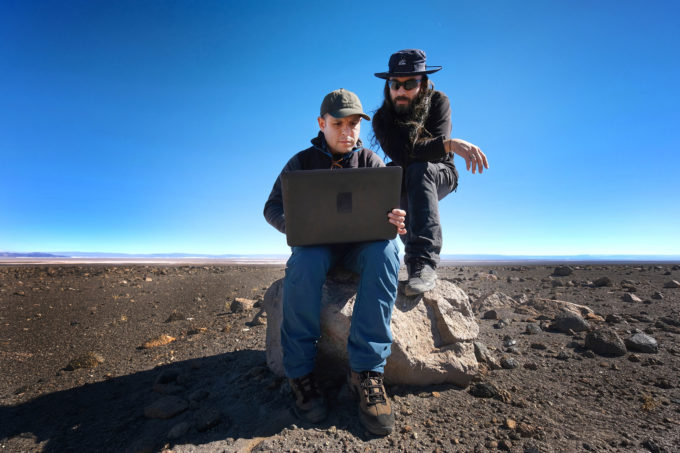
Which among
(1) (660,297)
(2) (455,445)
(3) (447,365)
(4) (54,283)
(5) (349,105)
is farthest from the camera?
(4) (54,283)

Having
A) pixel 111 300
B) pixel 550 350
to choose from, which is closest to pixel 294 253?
pixel 550 350

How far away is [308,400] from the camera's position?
8.11 ft

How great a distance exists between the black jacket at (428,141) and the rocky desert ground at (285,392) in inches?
80.4

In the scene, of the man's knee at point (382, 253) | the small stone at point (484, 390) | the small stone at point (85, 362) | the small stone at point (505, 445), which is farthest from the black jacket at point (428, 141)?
the small stone at point (85, 362)

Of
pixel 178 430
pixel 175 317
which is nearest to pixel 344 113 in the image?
pixel 178 430

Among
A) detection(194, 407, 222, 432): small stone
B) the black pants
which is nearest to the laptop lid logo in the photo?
the black pants

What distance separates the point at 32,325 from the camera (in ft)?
18.6

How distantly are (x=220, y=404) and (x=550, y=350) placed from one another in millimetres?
3546

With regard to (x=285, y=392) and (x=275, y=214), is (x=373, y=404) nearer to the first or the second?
(x=285, y=392)

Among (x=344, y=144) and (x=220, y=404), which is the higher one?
(x=344, y=144)

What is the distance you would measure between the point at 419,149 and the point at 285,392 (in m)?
2.43

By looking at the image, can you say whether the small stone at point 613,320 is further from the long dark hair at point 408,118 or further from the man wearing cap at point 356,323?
the man wearing cap at point 356,323

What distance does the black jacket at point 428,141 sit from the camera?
3.34m

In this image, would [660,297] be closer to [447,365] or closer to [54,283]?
[447,365]
